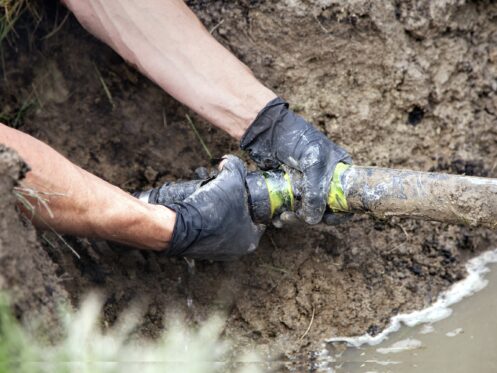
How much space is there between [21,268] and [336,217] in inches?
41.9

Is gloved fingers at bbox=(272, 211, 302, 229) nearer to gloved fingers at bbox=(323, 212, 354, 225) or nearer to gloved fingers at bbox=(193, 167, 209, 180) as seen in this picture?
gloved fingers at bbox=(323, 212, 354, 225)

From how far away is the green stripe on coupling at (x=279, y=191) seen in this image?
2262mm

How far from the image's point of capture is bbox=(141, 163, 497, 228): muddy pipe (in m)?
2.05

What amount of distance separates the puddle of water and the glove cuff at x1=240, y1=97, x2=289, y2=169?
0.68m

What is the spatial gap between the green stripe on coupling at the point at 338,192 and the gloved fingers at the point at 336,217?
0.18 feet

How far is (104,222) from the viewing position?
2102 mm

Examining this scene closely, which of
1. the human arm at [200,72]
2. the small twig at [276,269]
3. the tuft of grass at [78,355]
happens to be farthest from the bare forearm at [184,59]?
the tuft of grass at [78,355]

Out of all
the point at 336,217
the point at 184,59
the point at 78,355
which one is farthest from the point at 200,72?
the point at 78,355

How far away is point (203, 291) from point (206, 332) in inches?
6.6

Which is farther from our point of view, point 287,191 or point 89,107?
point 89,107

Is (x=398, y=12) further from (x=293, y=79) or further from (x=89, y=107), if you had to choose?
(x=89, y=107)

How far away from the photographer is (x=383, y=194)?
7.07ft

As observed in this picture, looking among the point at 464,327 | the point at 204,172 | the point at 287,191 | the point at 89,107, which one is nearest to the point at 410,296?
the point at 464,327

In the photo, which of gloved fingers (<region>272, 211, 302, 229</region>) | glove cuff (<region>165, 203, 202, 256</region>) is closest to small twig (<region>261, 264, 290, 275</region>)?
gloved fingers (<region>272, 211, 302, 229</region>)
